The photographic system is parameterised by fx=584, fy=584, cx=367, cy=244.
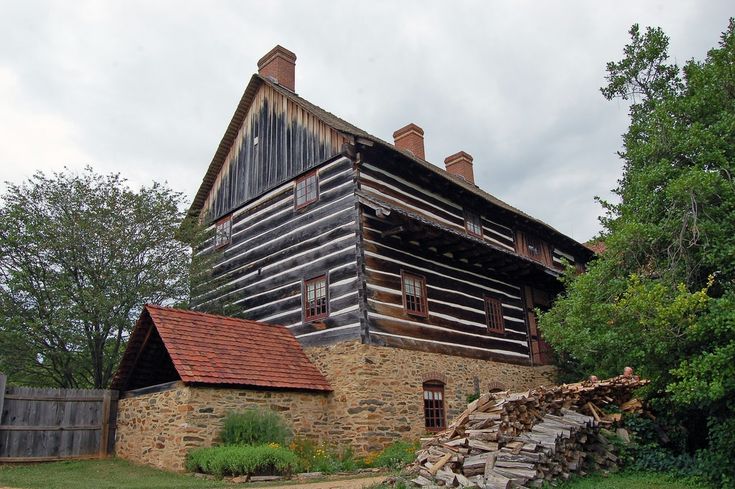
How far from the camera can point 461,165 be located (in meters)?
27.2

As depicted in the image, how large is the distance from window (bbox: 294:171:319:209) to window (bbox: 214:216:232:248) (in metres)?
3.68

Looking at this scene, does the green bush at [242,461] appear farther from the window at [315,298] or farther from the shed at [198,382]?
the window at [315,298]

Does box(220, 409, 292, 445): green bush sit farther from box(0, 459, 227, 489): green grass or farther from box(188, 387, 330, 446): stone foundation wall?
box(0, 459, 227, 489): green grass

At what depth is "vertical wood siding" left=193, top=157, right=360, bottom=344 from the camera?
15023mm

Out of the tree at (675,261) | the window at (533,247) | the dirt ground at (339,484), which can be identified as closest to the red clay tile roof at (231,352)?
the dirt ground at (339,484)

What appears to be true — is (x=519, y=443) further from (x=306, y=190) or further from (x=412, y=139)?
(x=412, y=139)

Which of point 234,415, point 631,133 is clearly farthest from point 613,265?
point 234,415

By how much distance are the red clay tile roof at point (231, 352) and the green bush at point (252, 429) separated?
0.74 m

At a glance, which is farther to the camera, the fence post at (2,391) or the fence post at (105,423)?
the fence post at (105,423)

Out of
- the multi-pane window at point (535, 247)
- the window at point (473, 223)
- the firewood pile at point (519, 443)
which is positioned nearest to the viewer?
the firewood pile at point (519, 443)

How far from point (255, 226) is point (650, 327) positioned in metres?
12.3

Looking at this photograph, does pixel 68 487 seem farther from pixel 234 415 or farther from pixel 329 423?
pixel 329 423

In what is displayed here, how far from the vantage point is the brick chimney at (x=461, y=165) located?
27031 millimetres

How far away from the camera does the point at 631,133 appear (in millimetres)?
12984
